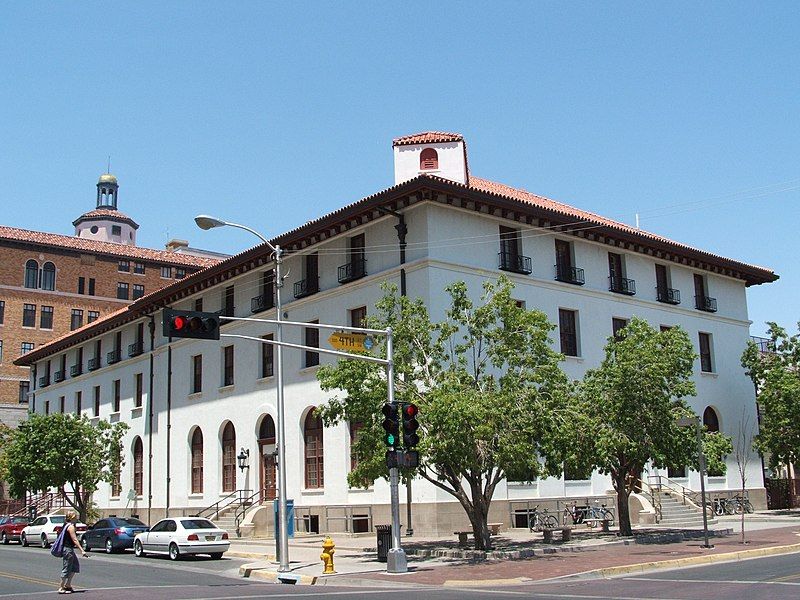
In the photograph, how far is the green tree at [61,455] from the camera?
47.8 m

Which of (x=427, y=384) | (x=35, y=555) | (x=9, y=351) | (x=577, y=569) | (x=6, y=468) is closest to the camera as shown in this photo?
(x=577, y=569)

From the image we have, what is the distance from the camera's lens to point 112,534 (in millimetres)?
33125

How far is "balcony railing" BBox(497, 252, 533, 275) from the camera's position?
112ft

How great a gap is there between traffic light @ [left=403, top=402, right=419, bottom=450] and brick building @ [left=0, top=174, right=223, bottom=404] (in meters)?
64.0

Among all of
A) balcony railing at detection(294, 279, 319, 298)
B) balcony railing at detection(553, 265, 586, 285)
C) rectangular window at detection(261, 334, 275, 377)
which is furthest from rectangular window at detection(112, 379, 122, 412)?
balcony railing at detection(553, 265, 586, 285)

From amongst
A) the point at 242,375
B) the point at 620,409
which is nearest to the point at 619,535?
the point at 620,409

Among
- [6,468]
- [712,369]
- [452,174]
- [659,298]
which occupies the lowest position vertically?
[6,468]

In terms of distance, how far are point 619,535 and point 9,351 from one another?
2463 inches

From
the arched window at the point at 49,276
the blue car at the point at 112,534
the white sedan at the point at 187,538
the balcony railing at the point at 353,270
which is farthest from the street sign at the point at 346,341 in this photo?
the arched window at the point at 49,276

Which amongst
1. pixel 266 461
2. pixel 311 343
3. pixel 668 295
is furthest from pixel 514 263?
pixel 266 461

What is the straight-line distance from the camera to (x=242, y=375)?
41.5 metres

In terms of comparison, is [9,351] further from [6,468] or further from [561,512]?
[561,512]

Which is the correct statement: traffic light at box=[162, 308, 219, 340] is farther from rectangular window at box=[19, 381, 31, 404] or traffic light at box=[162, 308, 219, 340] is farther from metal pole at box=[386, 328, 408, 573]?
rectangular window at box=[19, 381, 31, 404]

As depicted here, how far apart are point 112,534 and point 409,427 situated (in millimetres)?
16320
